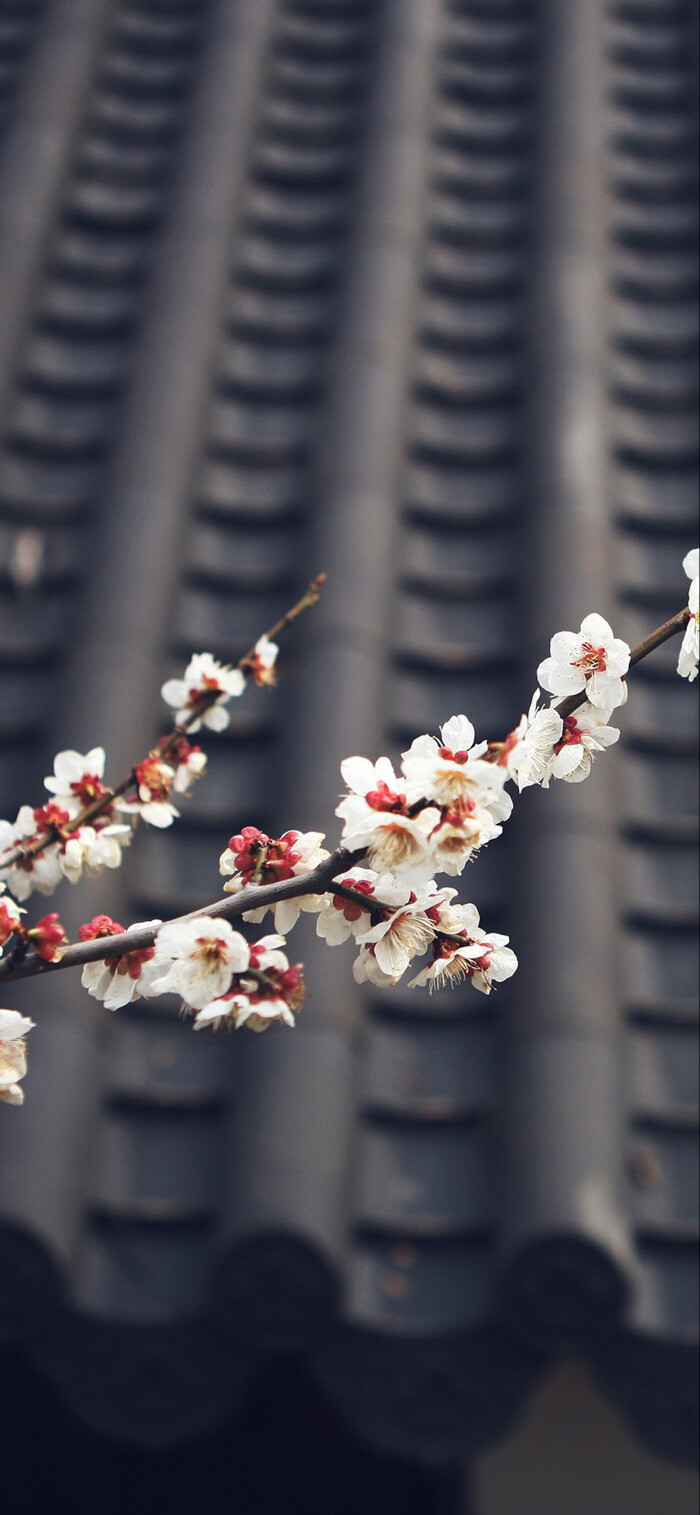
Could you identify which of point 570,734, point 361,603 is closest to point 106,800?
point 570,734

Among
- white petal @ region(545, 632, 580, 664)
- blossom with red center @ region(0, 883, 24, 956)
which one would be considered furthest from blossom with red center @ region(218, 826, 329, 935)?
white petal @ region(545, 632, 580, 664)

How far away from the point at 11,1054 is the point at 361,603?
1.78 metres

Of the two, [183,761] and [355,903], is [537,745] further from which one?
[183,761]

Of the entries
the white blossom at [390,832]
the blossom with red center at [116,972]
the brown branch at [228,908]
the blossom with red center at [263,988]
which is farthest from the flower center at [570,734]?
the blossom with red center at [116,972]

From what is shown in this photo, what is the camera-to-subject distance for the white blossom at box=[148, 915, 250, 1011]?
3.99 feet

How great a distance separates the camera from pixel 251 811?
270 centimetres

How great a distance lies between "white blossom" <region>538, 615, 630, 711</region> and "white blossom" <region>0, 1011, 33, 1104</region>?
62 centimetres

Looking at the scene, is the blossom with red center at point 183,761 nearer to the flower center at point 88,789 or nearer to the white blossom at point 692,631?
the flower center at point 88,789

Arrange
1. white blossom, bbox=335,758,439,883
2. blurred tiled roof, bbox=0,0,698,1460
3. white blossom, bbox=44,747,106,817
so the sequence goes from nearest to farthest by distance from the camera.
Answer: white blossom, bbox=335,758,439,883 < white blossom, bbox=44,747,106,817 < blurred tiled roof, bbox=0,0,698,1460

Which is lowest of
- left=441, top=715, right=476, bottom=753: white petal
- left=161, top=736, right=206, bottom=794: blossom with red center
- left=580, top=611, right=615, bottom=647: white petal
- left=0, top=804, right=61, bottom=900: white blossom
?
left=0, top=804, right=61, bottom=900: white blossom

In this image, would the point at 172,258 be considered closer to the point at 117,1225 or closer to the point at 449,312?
the point at 449,312

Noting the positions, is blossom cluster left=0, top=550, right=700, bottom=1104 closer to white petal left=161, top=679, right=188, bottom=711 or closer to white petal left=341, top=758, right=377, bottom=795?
white petal left=341, top=758, right=377, bottom=795

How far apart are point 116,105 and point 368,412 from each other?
6.13ft

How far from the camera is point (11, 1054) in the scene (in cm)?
127
